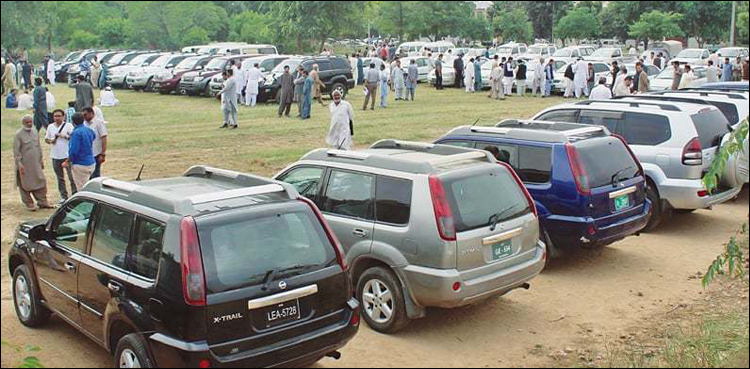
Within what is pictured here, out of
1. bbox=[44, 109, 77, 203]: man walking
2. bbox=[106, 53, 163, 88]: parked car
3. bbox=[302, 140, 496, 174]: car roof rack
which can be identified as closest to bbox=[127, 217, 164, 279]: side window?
bbox=[302, 140, 496, 174]: car roof rack

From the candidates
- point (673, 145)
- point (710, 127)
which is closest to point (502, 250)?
point (673, 145)

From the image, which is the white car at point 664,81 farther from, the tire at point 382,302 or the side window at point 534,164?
the tire at point 382,302

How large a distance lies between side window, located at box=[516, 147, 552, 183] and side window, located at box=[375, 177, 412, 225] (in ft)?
8.46

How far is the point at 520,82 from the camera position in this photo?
3159cm

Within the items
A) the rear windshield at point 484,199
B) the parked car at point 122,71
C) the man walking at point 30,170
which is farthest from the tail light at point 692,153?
the parked car at point 122,71

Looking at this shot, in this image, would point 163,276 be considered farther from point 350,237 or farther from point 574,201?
point 574,201

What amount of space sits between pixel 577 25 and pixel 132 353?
37.4 metres

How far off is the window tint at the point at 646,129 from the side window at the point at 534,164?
271 cm

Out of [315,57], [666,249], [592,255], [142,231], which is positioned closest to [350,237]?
[142,231]

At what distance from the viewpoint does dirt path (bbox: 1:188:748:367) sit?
638 cm

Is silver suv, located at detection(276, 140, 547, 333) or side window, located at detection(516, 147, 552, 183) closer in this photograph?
silver suv, located at detection(276, 140, 547, 333)

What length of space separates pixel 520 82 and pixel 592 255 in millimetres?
22121

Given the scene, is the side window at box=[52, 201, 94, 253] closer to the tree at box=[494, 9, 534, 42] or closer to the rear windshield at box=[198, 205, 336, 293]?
the rear windshield at box=[198, 205, 336, 293]

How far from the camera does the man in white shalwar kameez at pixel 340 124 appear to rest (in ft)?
47.1
